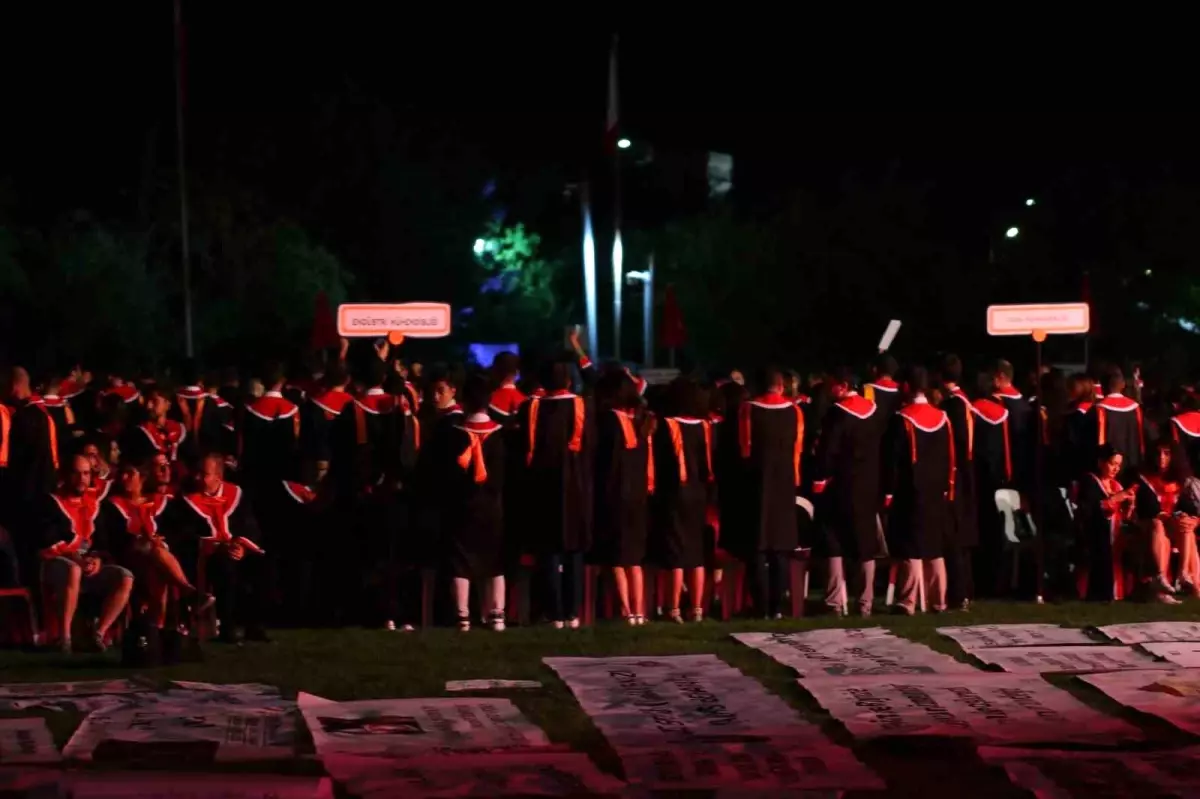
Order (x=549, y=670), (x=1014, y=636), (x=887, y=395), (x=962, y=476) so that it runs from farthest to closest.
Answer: (x=887, y=395)
(x=962, y=476)
(x=1014, y=636)
(x=549, y=670)

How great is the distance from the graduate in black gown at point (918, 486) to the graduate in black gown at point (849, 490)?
5.9 inches

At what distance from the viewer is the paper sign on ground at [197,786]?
8555mm

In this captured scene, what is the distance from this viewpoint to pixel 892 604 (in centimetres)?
1570

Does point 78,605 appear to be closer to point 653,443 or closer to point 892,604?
point 653,443

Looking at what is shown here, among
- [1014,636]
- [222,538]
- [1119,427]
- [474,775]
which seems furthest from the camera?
[1119,427]

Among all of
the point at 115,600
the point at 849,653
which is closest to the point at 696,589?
the point at 849,653

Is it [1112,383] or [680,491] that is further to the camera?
[1112,383]

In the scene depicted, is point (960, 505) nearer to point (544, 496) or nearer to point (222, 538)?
point (544, 496)

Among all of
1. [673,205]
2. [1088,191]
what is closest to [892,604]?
[1088,191]

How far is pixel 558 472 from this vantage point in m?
14.8

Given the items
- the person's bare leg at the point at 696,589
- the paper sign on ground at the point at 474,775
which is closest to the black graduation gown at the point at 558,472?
the person's bare leg at the point at 696,589

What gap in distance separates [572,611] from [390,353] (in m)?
3.16

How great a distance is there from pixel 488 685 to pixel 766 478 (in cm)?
411

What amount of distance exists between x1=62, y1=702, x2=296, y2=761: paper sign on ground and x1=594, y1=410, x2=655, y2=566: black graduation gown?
4447 mm
